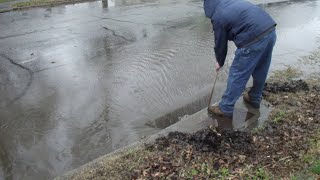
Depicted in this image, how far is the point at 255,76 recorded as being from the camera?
473 cm

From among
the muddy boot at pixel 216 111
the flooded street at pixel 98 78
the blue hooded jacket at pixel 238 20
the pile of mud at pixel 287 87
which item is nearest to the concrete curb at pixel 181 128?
the muddy boot at pixel 216 111

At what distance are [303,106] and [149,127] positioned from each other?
195cm

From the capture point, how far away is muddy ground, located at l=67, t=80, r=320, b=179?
334 cm

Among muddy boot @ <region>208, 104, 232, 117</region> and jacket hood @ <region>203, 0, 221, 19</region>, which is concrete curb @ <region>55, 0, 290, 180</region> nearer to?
muddy boot @ <region>208, 104, 232, 117</region>

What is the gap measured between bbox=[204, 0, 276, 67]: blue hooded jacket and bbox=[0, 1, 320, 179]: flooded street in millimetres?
1337

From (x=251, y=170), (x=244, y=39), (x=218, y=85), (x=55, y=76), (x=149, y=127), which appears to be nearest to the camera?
(x=251, y=170)

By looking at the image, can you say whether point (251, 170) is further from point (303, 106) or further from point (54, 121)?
point (54, 121)

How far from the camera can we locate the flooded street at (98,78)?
4.35 m

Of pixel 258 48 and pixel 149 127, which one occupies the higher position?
pixel 258 48

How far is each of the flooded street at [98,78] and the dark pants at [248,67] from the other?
28.8 inches

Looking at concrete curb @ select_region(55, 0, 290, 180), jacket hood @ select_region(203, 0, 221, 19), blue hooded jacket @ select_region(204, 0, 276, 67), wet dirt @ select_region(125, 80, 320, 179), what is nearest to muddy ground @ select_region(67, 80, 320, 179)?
wet dirt @ select_region(125, 80, 320, 179)

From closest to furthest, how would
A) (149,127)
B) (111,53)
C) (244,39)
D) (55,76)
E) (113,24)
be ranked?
(244,39) < (149,127) < (55,76) < (111,53) < (113,24)

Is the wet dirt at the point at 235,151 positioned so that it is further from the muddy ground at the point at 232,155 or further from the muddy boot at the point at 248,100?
the muddy boot at the point at 248,100

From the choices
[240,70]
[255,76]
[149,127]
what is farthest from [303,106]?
[149,127]
